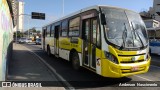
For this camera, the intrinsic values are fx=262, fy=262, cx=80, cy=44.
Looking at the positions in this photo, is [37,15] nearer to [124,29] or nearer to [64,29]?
[64,29]

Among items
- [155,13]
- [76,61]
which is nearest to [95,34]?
[76,61]

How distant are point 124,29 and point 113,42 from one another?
764 millimetres

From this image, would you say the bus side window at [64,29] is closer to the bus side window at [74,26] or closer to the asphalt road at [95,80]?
the bus side window at [74,26]

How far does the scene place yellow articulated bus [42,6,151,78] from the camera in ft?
28.8

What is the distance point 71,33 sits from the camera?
42.3 ft

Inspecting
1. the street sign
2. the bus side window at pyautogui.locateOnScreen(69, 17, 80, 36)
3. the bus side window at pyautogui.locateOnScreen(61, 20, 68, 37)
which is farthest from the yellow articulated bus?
the street sign

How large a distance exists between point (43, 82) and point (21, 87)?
106cm

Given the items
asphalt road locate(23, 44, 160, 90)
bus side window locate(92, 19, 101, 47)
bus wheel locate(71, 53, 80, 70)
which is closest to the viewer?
asphalt road locate(23, 44, 160, 90)

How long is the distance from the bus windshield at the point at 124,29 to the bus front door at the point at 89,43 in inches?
29.7

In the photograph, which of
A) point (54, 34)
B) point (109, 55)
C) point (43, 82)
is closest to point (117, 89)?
point (109, 55)

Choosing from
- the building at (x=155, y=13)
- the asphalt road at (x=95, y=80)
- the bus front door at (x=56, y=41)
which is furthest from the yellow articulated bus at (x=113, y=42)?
the building at (x=155, y=13)

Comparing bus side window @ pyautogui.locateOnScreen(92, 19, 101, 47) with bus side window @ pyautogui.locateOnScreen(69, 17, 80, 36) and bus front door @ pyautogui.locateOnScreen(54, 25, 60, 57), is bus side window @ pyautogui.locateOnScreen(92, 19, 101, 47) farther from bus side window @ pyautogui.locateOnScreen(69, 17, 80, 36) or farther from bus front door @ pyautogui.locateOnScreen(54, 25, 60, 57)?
bus front door @ pyautogui.locateOnScreen(54, 25, 60, 57)

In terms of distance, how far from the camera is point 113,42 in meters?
8.88

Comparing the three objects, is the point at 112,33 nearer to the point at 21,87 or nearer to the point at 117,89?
the point at 117,89
